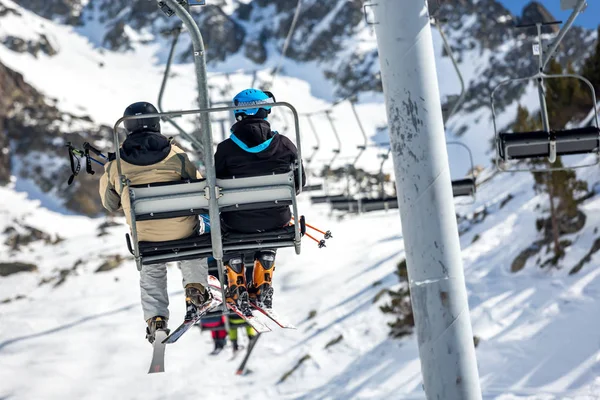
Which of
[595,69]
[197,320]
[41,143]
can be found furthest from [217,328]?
[41,143]

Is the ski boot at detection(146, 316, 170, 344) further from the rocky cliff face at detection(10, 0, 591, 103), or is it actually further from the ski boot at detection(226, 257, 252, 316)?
the rocky cliff face at detection(10, 0, 591, 103)

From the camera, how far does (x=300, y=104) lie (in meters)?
109

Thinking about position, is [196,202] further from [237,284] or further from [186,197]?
[237,284]

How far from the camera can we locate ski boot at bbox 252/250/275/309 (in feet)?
15.9

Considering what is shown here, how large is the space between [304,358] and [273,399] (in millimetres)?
1900

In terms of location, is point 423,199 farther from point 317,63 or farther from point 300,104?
point 317,63

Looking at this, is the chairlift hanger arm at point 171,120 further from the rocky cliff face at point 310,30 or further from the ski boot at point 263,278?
the rocky cliff face at point 310,30

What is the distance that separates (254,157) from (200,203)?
1.87 ft

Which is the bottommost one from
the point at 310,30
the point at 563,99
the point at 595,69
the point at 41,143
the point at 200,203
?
the point at 200,203

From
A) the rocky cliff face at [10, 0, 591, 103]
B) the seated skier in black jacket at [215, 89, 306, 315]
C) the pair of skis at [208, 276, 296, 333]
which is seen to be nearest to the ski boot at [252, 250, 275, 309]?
the pair of skis at [208, 276, 296, 333]

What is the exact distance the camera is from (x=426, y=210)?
3.08 m

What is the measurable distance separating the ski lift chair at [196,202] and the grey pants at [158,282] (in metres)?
0.38

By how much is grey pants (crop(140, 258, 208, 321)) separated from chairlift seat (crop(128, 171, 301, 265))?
42cm

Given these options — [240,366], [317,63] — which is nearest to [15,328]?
[240,366]
